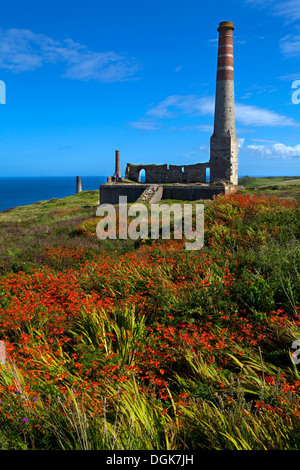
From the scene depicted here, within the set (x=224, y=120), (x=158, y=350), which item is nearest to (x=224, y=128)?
(x=224, y=120)

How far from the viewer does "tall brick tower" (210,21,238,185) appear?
29562 mm

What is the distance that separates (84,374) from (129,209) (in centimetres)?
1570

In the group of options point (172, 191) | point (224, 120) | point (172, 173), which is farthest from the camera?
point (172, 173)

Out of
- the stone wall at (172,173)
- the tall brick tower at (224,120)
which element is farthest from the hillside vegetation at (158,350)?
the stone wall at (172,173)

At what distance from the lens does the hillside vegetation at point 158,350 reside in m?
3.48

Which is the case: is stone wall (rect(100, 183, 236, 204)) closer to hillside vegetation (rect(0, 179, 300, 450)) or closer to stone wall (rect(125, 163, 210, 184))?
stone wall (rect(125, 163, 210, 184))

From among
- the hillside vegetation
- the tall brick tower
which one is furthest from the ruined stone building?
the hillside vegetation

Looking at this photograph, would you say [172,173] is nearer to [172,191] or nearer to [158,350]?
[172,191]

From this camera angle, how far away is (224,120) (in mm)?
31156

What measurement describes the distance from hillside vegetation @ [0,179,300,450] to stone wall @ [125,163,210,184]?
2767cm

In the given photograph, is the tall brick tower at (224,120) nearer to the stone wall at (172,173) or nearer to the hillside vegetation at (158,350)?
the stone wall at (172,173)

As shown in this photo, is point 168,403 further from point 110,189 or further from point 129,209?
point 110,189

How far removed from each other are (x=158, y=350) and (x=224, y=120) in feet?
97.2

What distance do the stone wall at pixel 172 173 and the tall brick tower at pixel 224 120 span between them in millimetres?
2600
